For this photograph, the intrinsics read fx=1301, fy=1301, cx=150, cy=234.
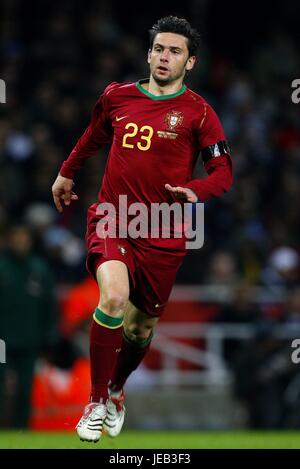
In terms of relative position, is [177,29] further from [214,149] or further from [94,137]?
[94,137]

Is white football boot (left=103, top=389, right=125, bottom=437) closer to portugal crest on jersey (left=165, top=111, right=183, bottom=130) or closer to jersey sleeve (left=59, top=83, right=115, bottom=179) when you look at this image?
jersey sleeve (left=59, top=83, right=115, bottom=179)

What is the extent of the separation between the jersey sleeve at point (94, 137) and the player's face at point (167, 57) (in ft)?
1.32

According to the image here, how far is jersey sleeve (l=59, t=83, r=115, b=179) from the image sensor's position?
27.3 feet

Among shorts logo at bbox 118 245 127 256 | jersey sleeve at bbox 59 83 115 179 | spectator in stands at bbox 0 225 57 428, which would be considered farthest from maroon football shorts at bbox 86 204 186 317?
spectator in stands at bbox 0 225 57 428

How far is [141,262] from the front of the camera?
8.13 metres

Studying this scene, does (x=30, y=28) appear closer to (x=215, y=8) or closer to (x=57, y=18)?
(x=57, y=18)

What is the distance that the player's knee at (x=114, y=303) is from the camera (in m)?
7.72

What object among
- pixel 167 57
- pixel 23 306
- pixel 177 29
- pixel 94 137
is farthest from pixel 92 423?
pixel 23 306

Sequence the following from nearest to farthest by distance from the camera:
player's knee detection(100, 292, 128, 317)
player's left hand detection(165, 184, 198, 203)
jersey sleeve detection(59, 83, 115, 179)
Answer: player's left hand detection(165, 184, 198, 203) → player's knee detection(100, 292, 128, 317) → jersey sleeve detection(59, 83, 115, 179)

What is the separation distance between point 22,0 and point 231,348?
6326 mm

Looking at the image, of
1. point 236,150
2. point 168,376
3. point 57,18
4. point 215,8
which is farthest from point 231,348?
point 215,8

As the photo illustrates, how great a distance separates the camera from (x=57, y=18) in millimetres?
17344

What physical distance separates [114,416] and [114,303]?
105 centimetres
